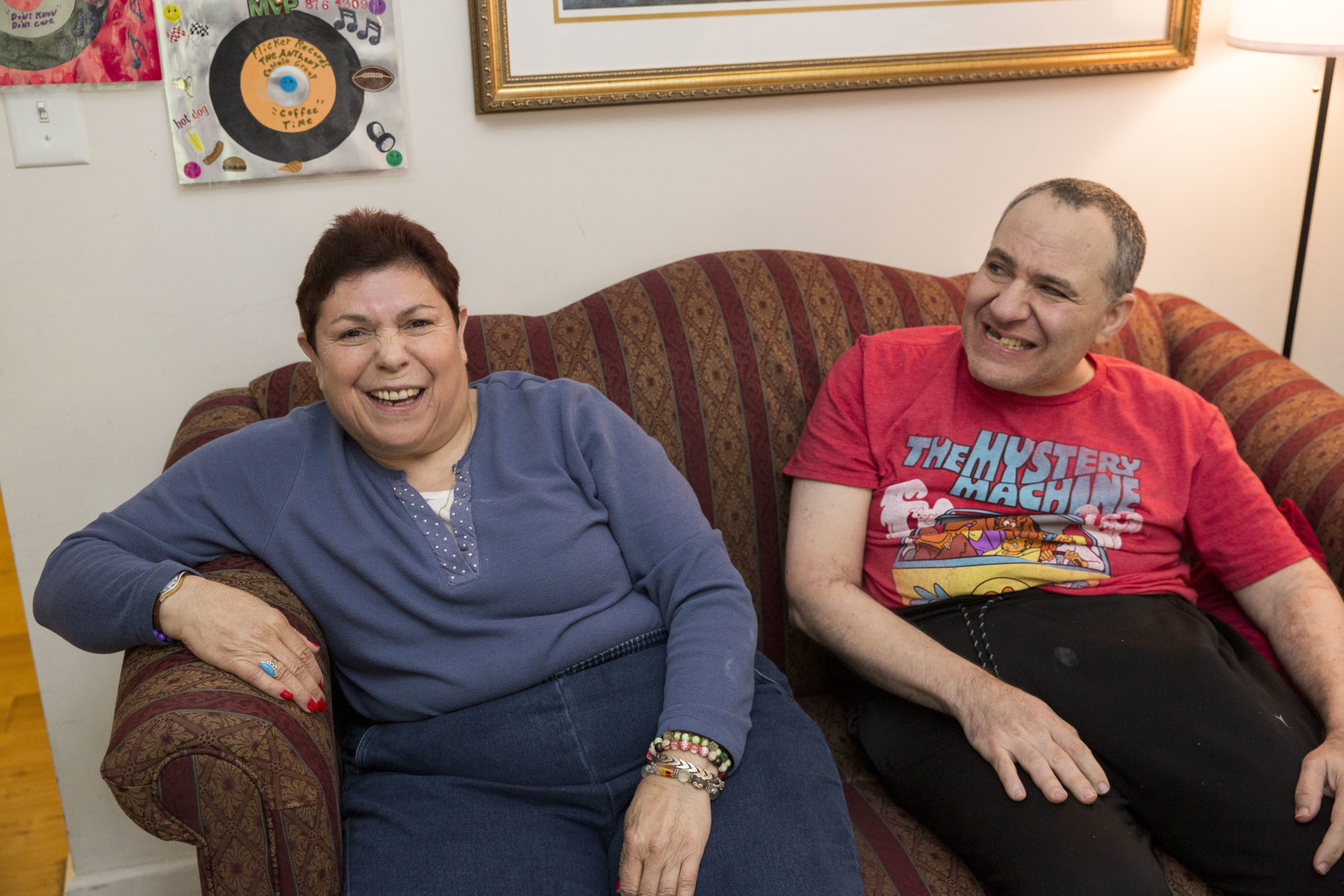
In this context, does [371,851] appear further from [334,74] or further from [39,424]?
[334,74]

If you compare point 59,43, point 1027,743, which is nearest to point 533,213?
point 59,43

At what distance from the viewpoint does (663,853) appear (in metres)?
1.20

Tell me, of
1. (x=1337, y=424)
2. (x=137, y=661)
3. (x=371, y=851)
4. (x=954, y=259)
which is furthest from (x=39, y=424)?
(x=1337, y=424)

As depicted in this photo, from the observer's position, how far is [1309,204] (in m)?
2.22

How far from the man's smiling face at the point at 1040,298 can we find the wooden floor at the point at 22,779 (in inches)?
79.0

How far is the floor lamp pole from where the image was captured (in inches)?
82.7

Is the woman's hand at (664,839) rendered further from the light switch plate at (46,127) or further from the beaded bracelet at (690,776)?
the light switch plate at (46,127)

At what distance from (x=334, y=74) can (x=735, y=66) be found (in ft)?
2.33

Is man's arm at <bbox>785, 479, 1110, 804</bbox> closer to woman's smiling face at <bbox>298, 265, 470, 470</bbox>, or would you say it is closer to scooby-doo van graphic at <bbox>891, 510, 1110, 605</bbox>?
scooby-doo van graphic at <bbox>891, 510, 1110, 605</bbox>

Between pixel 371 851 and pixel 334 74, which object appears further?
pixel 334 74

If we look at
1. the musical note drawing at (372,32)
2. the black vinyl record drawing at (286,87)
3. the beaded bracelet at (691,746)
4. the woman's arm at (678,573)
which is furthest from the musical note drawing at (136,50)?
the beaded bracelet at (691,746)

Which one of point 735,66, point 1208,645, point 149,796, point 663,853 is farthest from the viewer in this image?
point 735,66

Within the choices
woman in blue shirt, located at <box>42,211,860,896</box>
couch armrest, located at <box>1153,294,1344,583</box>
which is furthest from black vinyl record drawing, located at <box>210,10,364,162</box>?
couch armrest, located at <box>1153,294,1344,583</box>

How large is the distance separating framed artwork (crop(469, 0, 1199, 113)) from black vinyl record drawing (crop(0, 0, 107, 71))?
Answer: 0.60 m
